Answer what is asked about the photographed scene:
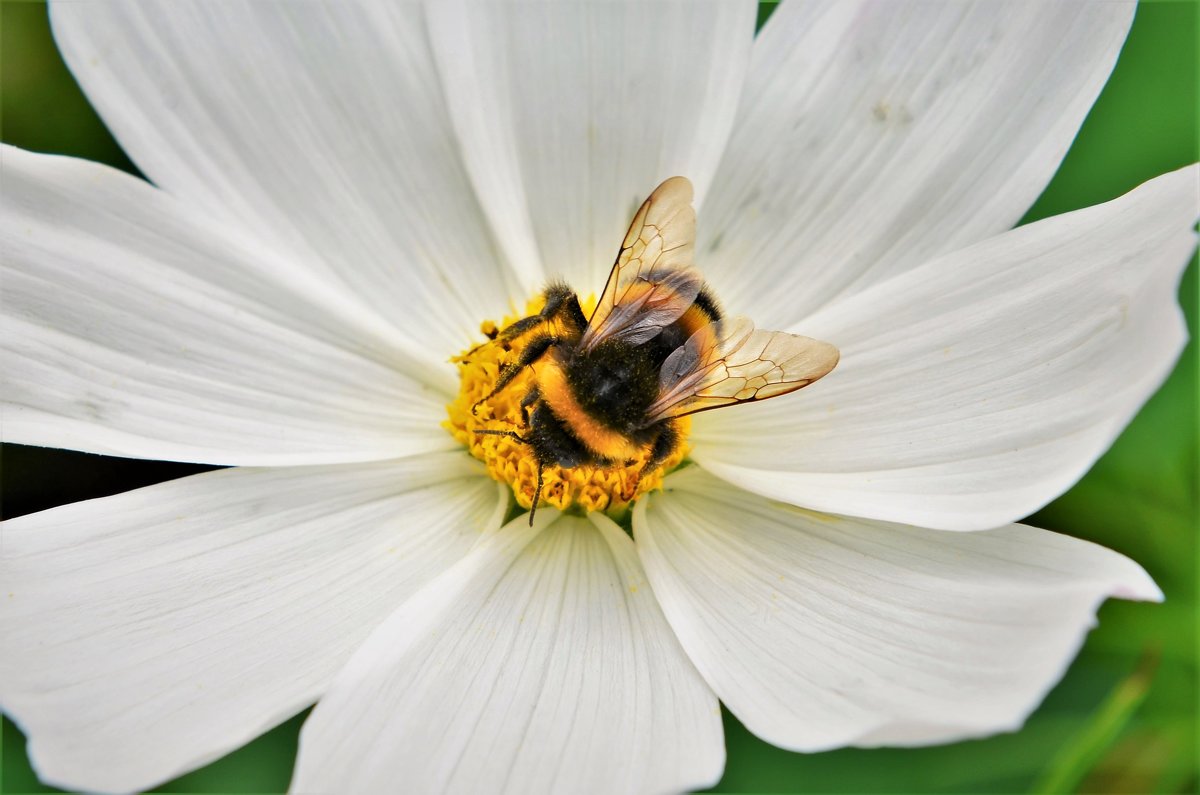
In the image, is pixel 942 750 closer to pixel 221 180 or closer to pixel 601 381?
pixel 601 381

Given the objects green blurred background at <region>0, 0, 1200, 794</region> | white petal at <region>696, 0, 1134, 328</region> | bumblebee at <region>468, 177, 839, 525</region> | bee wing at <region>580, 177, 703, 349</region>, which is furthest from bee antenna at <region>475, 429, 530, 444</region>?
green blurred background at <region>0, 0, 1200, 794</region>

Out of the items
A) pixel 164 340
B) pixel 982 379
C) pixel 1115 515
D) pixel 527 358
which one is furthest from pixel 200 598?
pixel 1115 515

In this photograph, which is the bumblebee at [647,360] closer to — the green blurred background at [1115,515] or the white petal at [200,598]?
the white petal at [200,598]

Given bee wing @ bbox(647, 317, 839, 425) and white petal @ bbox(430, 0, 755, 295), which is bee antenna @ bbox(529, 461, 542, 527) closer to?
bee wing @ bbox(647, 317, 839, 425)

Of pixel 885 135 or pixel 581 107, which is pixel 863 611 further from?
pixel 581 107

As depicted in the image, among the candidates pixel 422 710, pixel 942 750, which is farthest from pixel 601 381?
pixel 942 750

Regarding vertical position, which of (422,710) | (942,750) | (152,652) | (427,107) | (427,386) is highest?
(427,107)
